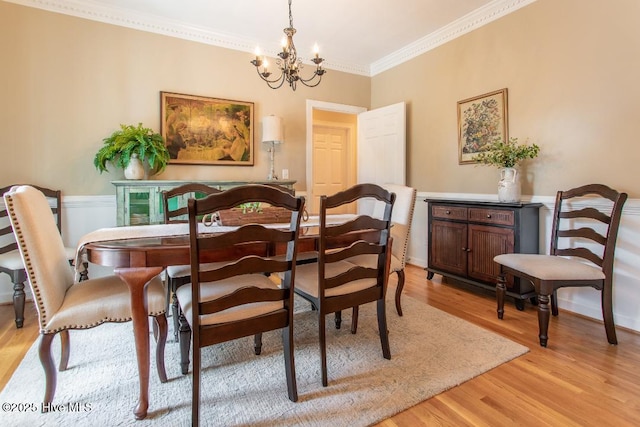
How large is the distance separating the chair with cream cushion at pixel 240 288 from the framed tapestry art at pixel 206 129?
2.27 metres

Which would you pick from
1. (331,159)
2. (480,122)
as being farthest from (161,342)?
(331,159)

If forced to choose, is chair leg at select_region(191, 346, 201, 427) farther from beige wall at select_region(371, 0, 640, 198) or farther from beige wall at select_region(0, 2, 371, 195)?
beige wall at select_region(371, 0, 640, 198)

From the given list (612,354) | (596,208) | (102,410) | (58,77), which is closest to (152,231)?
(102,410)

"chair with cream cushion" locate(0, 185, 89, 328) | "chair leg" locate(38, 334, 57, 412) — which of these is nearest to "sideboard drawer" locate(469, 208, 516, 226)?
"chair leg" locate(38, 334, 57, 412)

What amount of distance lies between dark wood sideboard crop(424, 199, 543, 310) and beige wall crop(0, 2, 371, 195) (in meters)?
2.41

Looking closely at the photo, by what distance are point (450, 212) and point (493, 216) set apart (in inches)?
17.5

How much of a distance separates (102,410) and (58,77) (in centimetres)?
298

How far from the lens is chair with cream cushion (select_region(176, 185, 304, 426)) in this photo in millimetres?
1329

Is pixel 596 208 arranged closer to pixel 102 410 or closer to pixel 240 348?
pixel 240 348

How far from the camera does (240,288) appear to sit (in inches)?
58.6

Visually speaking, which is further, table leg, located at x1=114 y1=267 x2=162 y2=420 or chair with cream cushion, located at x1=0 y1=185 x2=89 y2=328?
chair with cream cushion, located at x1=0 y1=185 x2=89 y2=328

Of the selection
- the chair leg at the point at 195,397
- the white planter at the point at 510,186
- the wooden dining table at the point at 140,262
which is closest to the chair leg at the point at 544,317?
the white planter at the point at 510,186

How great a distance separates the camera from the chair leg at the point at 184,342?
1771mm

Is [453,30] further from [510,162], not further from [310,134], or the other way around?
[310,134]
